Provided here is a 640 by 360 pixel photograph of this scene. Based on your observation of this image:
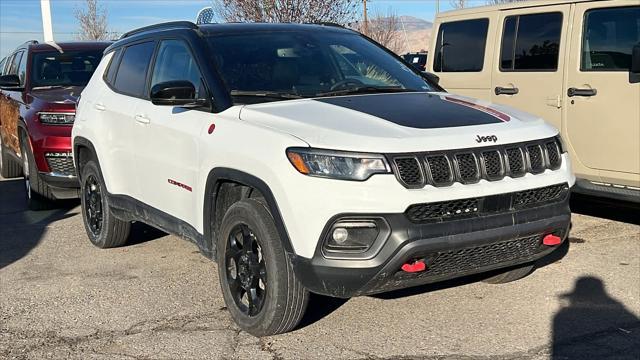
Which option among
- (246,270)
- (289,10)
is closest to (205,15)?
(289,10)

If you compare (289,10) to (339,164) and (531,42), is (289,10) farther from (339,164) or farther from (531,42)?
(339,164)

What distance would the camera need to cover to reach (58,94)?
762 cm

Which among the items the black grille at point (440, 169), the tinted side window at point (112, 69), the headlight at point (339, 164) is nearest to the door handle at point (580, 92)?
the black grille at point (440, 169)

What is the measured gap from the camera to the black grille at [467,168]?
3.61 metres

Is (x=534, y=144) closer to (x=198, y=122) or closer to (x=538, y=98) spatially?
(x=198, y=122)

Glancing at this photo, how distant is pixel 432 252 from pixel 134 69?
3157 mm

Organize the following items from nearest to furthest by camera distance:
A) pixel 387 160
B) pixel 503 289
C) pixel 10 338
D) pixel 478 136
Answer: pixel 387 160 < pixel 478 136 < pixel 10 338 < pixel 503 289

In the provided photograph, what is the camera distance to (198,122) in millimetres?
4359

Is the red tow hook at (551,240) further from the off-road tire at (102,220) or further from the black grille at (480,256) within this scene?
the off-road tire at (102,220)

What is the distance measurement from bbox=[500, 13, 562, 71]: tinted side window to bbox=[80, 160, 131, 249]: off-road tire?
13.3ft

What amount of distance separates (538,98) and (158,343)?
14.2 feet

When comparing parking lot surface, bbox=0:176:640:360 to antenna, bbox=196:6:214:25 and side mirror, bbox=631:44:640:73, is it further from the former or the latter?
antenna, bbox=196:6:214:25

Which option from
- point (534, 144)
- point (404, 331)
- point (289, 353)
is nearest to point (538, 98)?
point (534, 144)

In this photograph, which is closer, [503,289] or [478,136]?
[478,136]
